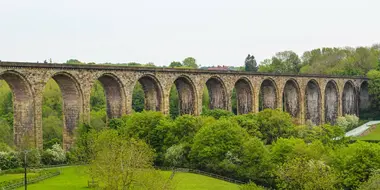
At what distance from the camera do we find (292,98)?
234 feet

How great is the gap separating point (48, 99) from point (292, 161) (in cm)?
5273

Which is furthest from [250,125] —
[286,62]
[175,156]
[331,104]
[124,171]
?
[286,62]

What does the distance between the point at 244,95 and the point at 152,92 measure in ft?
55.3

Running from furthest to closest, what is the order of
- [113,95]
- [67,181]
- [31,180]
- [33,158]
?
[113,95] → [33,158] → [67,181] → [31,180]

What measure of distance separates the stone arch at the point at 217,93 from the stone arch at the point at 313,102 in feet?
67.9

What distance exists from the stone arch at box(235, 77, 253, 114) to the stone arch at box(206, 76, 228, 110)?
4201 mm

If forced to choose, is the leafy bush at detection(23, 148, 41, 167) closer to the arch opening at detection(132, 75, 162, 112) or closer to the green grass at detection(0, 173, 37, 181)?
the green grass at detection(0, 173, 37, 181)

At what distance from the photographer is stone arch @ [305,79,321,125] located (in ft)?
242

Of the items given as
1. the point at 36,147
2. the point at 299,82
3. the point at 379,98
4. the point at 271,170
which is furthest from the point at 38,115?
the point at 379,98

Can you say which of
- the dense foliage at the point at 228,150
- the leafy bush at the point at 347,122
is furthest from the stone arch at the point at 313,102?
the dense foliage at the point at 228,150

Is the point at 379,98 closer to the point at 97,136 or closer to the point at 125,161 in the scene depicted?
the point at 97,136

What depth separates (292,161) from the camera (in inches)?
1276

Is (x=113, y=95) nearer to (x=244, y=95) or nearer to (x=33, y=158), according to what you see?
(x=33, y=158)

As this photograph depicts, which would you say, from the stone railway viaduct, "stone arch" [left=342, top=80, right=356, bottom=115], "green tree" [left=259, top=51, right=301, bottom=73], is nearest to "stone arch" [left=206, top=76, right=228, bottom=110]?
the stone railway viaduct
